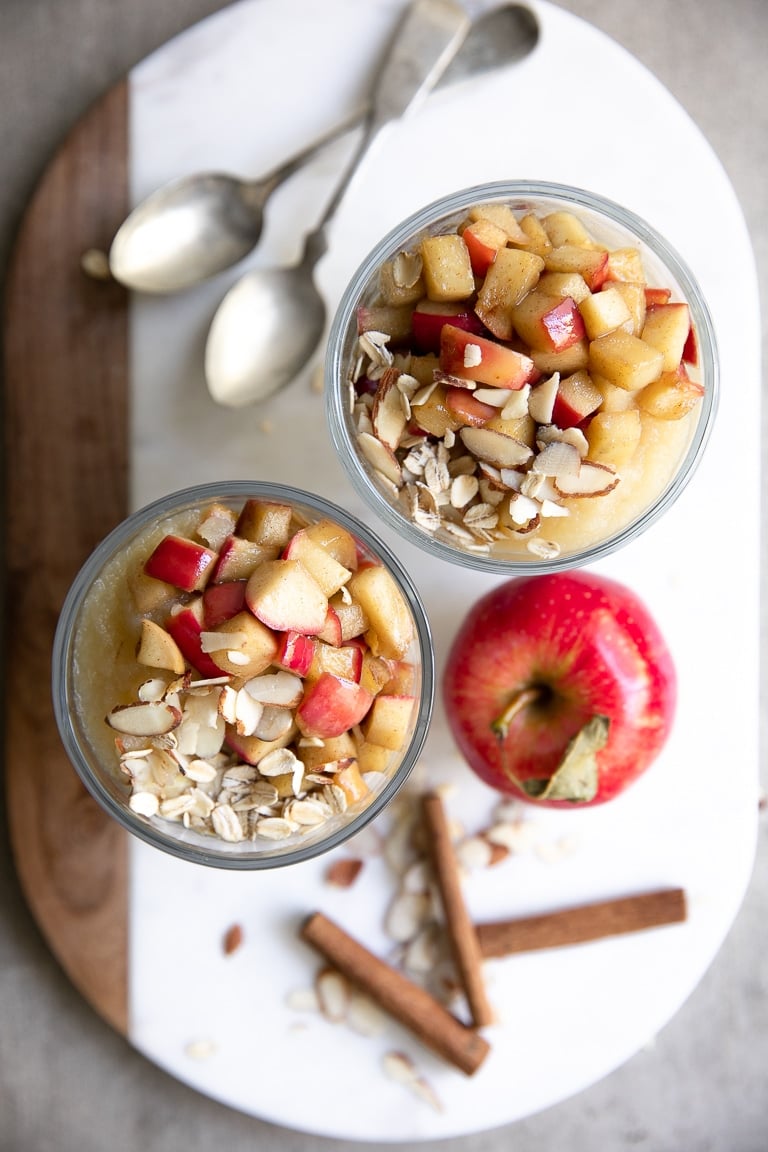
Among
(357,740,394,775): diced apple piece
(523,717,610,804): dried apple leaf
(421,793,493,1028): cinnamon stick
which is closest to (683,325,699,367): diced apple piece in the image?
(523,717,610,804): dried apple leaf

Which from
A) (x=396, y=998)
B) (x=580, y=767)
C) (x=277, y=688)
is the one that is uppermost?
(x=277, y=688)

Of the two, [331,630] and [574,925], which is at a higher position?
[331,630]

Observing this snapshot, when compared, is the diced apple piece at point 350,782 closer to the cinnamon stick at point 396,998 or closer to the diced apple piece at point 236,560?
the diced apple piece at point 236,560

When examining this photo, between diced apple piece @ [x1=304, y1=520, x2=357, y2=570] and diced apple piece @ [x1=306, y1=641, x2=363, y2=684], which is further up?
diced apple piece @ [x1=304, y1=520, x2=357, y2=570]

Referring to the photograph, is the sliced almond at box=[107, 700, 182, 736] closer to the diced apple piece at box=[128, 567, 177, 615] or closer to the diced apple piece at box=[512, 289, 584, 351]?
Answer: the diced apple piece at box=[128, 567, 177, 615]

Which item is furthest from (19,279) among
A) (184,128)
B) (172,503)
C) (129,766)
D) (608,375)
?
(608,375)

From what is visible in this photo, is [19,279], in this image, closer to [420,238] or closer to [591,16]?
[420,238]

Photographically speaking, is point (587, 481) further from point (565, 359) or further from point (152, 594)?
point (152, 594)

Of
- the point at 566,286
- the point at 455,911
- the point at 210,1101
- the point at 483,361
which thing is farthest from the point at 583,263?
the point at 210,1101
